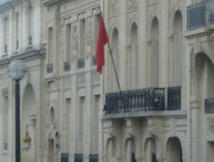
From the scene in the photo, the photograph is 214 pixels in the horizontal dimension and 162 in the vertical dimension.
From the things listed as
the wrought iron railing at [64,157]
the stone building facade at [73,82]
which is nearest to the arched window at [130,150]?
the stone building facade at [73,82]

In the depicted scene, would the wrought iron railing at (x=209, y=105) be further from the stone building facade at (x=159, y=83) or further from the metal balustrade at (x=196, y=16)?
the metal balustrade at (x=196, y=16)

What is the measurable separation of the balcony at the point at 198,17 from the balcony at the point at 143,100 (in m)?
4.24

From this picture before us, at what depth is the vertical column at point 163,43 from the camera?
49969 millimetres

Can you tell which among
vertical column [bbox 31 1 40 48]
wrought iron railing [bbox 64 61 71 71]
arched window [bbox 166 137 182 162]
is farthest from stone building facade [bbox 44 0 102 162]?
arched window [bbox 166 137 182 162]

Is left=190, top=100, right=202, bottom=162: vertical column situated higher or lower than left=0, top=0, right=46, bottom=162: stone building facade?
lower

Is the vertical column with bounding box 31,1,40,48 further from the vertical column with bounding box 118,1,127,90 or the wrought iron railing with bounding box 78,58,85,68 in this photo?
the vertical column with bounding box 118,1,127,90

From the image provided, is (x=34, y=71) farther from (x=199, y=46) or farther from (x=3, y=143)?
(x=199, y=46)

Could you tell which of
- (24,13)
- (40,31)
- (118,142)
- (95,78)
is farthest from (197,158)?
(24,13)

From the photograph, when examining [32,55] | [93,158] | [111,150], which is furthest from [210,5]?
[32,55]

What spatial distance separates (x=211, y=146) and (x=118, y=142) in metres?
11.5

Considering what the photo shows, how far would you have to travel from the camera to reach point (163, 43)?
50.3 meters

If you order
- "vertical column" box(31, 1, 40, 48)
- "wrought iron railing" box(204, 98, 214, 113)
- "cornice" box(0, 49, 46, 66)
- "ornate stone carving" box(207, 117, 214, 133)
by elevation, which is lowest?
"ornate stone carving" box(207, 117, 214, 133)

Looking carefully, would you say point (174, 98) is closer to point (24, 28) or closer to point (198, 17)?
point (198, 17)

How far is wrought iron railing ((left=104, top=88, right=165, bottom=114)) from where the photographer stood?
164 feet
